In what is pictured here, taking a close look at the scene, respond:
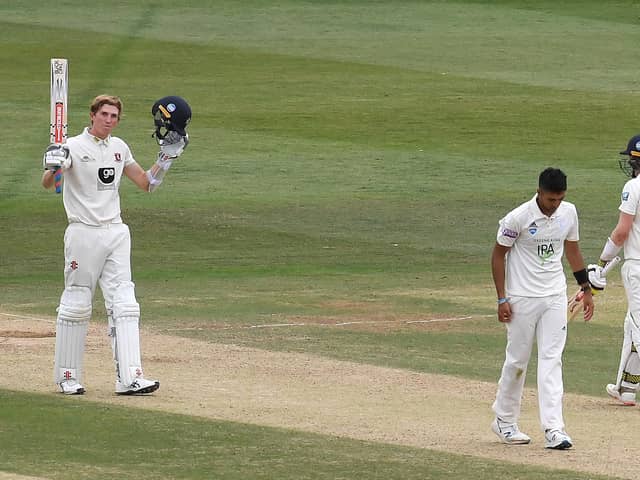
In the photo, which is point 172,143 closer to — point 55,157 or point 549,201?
point 55,157

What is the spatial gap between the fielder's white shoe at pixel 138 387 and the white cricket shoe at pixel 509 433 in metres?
2.79

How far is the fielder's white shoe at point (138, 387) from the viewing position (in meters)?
11.8

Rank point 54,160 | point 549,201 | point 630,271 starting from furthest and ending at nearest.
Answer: point 630,271, point 54,160, point 549,201

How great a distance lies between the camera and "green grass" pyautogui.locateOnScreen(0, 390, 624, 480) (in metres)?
9.40

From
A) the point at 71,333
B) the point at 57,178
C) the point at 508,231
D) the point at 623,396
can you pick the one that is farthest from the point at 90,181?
the point at 623,396

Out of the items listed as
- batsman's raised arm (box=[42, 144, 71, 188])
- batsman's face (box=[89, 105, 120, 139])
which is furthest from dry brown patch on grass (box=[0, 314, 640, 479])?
batsman's face (box=[89, 105, 120, 139])

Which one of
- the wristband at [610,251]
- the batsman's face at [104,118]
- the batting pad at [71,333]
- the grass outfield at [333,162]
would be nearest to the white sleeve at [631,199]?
the wristband at [610,251]

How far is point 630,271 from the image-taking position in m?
12.3

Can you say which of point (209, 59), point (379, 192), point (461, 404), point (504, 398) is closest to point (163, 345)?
point (461, 404)

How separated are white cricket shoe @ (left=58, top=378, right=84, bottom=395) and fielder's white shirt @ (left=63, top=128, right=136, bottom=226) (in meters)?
1.18

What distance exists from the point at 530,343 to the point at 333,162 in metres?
18.4

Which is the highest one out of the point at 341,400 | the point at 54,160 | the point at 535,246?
the point at 54,160

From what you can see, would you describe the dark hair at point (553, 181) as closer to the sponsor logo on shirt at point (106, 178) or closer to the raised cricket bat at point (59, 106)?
the sponsor logo on shirt at point (106, 178)

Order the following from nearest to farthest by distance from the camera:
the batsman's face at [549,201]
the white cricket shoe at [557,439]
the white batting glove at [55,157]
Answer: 1. the white cricket shoe at [557,439]
2. the batsman's face at [549,201]
3. the white batting glove at [55,157]
